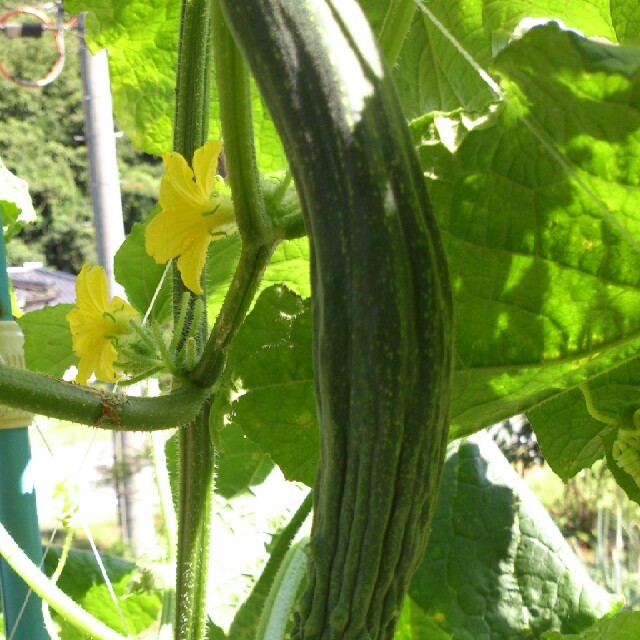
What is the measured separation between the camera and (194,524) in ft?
2.67

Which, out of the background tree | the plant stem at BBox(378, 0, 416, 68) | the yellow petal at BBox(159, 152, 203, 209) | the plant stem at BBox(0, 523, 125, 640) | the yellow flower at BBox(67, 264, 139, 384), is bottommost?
the plant stem at BBox(0, 523, 125, 640)

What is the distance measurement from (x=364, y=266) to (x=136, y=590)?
1.04 m

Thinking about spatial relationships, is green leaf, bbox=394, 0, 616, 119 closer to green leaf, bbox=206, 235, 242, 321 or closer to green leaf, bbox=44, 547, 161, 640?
green leaf, bbox=206, 235, 242, 321

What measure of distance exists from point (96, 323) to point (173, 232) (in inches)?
5.5

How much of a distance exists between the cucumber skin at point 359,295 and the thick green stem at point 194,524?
1.02 feet

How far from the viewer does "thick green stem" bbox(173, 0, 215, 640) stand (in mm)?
780

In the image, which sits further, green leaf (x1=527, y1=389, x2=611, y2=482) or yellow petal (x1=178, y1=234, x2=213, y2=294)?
green leaf (x1=527, y1=389, x2=611, y2=482)

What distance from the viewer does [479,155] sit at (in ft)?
2.06

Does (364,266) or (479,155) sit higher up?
(479,155)

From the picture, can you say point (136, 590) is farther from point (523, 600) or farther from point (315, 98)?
point (315, 98)

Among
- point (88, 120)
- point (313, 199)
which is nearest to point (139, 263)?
point (313, 199)

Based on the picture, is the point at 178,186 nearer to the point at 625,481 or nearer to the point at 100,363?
the point at 100,363

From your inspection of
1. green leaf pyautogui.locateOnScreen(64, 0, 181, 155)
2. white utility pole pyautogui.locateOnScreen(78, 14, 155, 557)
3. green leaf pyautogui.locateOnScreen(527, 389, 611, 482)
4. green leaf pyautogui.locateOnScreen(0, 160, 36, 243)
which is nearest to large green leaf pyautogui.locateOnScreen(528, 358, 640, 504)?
green leaf pyautogui.locateOnScreen(527, 389, 611, 482)

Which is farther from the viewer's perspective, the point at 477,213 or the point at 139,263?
the point at 139,263
